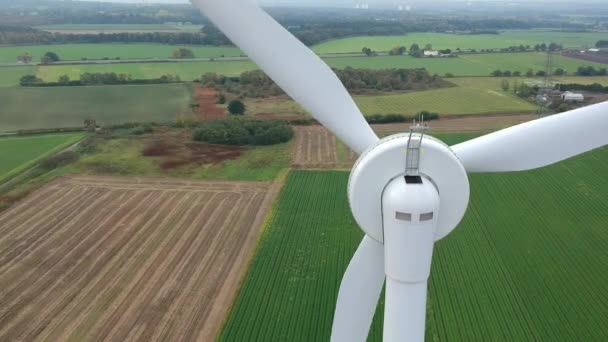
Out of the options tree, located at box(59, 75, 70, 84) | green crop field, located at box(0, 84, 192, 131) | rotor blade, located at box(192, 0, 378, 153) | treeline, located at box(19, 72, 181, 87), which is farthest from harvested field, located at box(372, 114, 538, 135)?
tree, located at box(59, 75, 70, 84)

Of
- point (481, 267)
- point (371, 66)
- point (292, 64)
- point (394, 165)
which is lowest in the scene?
point (481, 267)

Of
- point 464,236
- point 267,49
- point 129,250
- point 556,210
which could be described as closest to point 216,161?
point 129,250

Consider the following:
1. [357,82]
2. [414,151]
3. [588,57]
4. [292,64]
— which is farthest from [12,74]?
[588,57]

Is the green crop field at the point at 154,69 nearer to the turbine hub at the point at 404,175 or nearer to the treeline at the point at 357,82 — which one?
the treeline at the point at 357,82

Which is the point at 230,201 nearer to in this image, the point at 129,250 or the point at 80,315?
the point at 129,250

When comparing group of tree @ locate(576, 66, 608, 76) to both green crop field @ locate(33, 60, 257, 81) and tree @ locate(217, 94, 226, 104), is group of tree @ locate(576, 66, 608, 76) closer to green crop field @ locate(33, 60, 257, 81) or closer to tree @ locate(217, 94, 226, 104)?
green crop field @ locate(33, 60, 257, 81)

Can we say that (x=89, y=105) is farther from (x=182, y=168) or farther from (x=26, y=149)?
(x=182, y=168)

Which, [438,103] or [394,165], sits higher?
[394,165]
